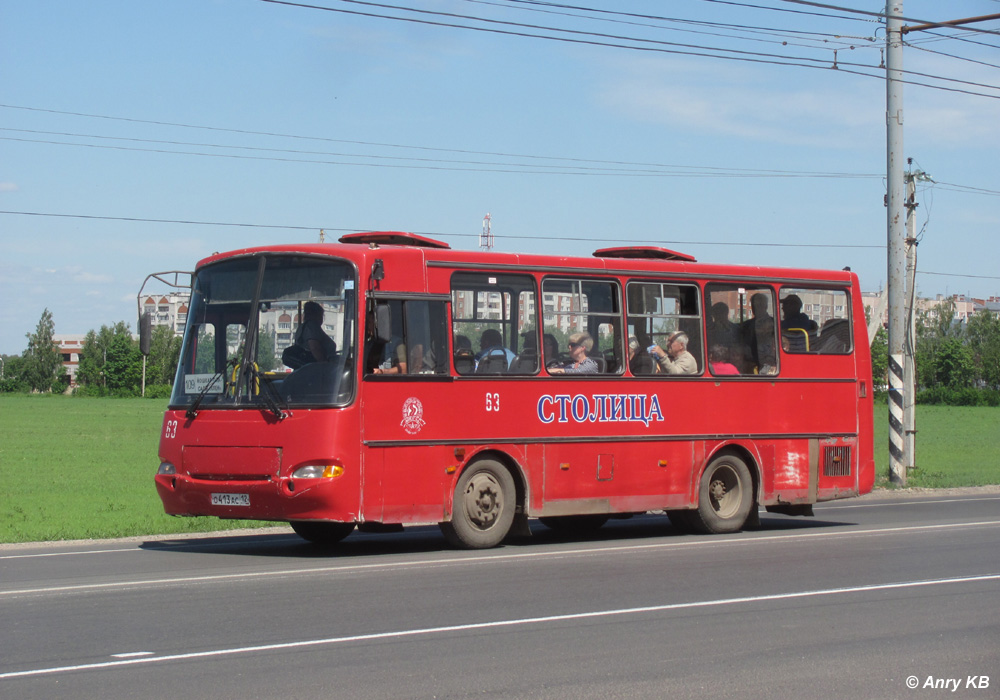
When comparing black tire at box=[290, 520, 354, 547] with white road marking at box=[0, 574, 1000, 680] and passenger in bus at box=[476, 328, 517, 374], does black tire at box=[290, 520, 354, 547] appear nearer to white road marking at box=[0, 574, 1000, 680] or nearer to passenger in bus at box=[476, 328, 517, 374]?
passenger in bus at box=[476, 328, 517, 374]

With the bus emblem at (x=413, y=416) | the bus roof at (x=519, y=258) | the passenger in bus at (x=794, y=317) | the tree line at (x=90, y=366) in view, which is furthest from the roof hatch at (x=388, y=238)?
the tree line at (x=90, y=366)

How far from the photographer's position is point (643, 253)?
1616 centimetres

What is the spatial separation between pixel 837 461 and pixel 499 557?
6.18 m

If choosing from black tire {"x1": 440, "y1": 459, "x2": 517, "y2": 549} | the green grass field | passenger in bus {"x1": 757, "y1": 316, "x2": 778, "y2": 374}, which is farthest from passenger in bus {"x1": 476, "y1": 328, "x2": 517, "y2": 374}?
the green grass field

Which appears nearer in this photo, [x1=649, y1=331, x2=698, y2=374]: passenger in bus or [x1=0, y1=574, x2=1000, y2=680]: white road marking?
[x1=0, y1=574, x2=1000, y2=680]: white road marking

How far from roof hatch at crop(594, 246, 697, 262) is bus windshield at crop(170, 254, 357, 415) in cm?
426

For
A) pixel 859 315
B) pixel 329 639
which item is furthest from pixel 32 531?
pixel 859 315

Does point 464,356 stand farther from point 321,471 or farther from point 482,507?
point 321,471

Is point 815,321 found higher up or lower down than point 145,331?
higher up

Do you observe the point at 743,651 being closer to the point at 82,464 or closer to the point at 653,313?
the point at 653,313

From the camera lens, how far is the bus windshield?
12.9 meters

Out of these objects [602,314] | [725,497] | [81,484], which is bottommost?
[81,484]

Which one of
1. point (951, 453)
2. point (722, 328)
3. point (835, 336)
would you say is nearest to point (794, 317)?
point (835, 336)

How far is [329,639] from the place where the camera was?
27.0 feet
